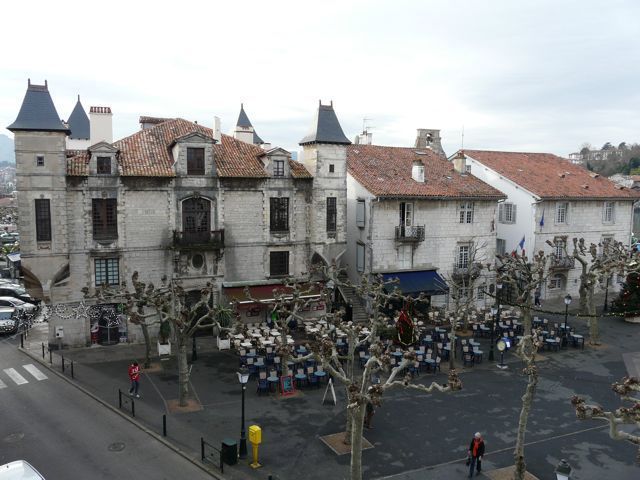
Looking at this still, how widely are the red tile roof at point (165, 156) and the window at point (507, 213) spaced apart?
17.6 meters

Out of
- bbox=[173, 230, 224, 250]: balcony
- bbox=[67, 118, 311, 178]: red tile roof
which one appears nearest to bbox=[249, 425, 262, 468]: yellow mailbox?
bbox=[173, 230, 224, 250]: balcony

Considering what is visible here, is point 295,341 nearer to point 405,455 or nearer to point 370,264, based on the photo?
point 370,264

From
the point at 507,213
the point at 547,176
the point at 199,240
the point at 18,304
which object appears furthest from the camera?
the point at 547,176

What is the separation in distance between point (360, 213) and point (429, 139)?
18989mm

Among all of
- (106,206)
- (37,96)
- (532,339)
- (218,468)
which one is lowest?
(218,468)

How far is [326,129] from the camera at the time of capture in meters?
32.1

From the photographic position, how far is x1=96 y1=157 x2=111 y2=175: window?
27578mm

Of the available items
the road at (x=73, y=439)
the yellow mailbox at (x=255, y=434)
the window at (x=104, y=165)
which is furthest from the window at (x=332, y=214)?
the yellow mailbox at (x=255, y=434)

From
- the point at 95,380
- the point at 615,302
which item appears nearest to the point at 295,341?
the point at 95,380

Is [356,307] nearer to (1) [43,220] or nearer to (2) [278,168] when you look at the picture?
(2) [278,168]

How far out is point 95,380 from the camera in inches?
932

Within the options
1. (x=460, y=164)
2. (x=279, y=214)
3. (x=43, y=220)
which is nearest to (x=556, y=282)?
(x=460, y=164)

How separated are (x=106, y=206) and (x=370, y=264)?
15988 mm

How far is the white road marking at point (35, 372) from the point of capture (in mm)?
24016
